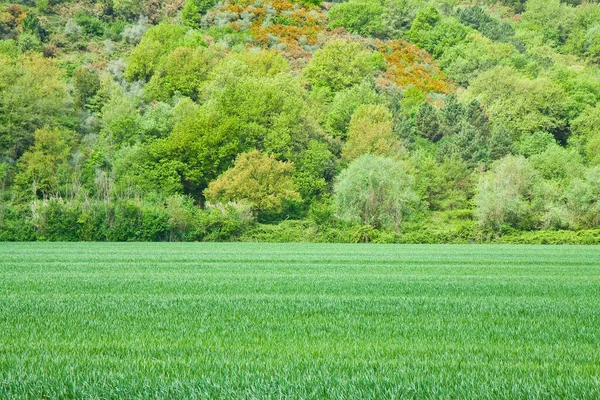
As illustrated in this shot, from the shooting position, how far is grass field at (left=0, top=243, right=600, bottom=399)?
549cm

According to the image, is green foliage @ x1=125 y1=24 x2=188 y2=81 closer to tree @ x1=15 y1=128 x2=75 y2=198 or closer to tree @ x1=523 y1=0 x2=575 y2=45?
tree @ x1=15 y1=128 x2=75 y2=198

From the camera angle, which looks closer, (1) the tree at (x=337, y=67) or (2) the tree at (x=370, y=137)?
(2) the tree at (x=370, y=137)

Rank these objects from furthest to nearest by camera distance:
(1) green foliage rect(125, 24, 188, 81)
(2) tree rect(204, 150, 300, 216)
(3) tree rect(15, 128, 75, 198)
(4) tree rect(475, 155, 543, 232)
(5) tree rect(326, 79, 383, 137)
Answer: (1) green foliage rect(125, 24, 188, 81), (5) tree rect(326, 79, 383, 137), (3) tree rect(15, 128, 75, 198), (2) tree rect(204, 150, 300, 216), (4) tree rect(475, 155, 543, 232)

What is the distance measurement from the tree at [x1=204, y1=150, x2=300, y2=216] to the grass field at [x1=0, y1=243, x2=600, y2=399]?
45009mm

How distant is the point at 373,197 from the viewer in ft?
194

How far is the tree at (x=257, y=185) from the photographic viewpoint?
61.9m

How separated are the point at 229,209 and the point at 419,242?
16379mm

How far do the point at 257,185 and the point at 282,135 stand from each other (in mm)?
9229

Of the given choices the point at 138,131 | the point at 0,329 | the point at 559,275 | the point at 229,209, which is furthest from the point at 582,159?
the point at 0,329

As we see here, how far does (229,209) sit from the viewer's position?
57.0 meters

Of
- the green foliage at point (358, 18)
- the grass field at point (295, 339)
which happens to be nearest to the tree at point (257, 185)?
the grass field at point (295, 339)

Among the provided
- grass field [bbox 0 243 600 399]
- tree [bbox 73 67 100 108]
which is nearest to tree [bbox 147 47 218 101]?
tree [bbox 73 67 100 108]

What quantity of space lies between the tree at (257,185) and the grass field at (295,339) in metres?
45.0

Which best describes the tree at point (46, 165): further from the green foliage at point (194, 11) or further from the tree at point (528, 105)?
the green foliage at point (194, 11)
